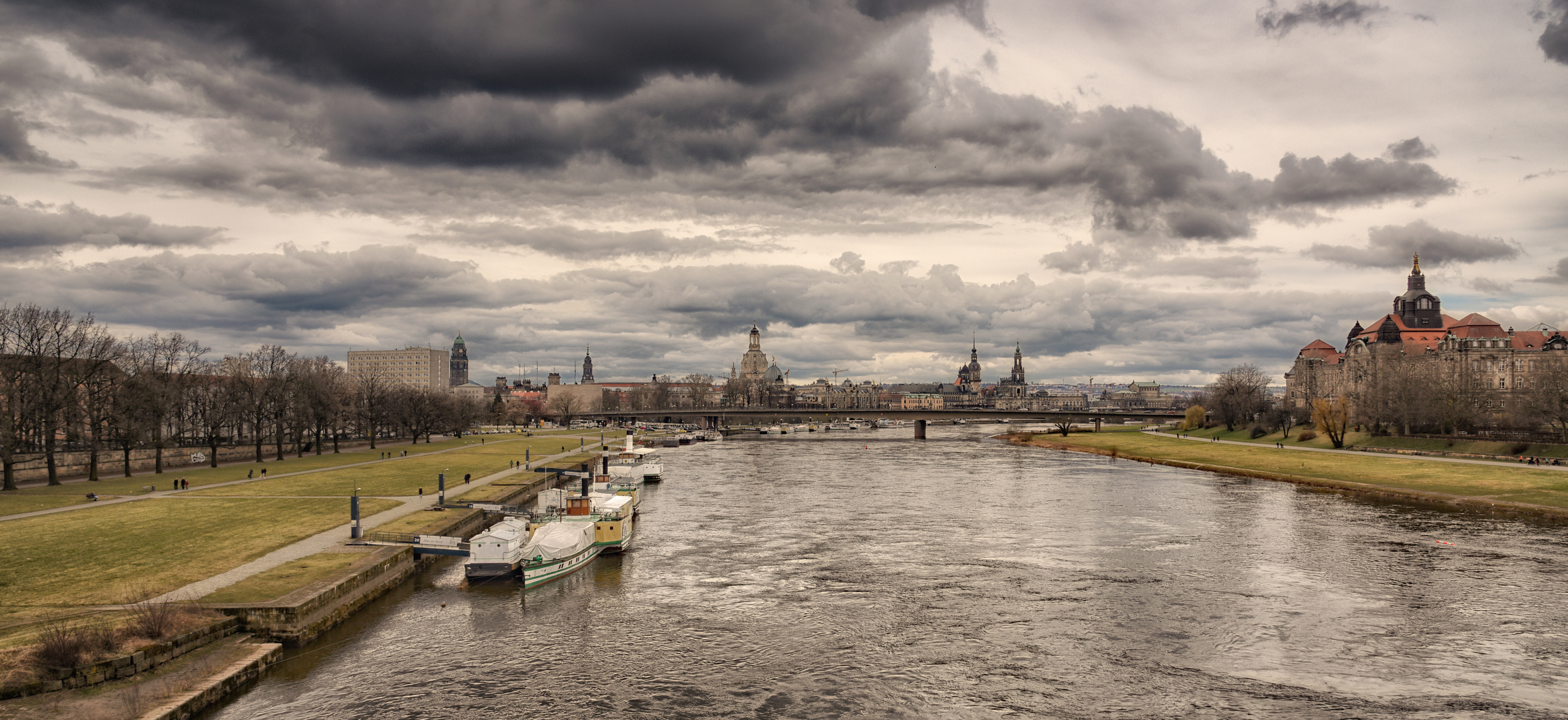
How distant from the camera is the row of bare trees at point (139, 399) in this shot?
230ft

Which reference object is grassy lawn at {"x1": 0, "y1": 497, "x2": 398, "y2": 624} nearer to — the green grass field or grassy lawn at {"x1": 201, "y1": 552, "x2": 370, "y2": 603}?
grassy lawn at {"x1": 201, "y1": 552, "x2": 370, "y2": 603}

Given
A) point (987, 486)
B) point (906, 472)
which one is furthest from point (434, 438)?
point (987, 486)

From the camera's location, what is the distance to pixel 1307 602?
129ft

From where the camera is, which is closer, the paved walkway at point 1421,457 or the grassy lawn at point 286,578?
the grassy lawn at point 286,578

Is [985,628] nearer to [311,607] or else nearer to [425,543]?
[311,607]

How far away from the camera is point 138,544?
42812mm

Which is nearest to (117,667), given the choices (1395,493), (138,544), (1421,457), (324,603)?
(324,603)

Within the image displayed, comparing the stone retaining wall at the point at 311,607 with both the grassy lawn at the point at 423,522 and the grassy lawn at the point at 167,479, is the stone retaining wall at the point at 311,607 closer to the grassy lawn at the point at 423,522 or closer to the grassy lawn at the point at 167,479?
the grassy lawn at the point at 423,522

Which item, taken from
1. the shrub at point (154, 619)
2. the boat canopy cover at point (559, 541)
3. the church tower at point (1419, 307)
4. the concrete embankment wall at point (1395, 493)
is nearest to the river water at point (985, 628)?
the boat canopy cover at point (559, 541)

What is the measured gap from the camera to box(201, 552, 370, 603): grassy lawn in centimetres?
3331

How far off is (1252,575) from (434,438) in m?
166

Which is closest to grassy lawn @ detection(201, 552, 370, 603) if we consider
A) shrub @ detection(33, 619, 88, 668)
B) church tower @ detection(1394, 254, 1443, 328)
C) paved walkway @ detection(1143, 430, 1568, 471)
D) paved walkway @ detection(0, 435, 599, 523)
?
shrub @ detection(33, 619, 88, 668)

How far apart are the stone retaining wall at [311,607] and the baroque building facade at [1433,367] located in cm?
12056

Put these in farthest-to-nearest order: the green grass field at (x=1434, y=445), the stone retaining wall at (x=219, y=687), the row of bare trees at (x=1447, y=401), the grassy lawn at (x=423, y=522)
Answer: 1. the row of bare trees at (x=1447, y=401)
2. the green grass field at (x=1434, y=445)
3. the grassy lawn at (x=423, y=522)
4. the stone retaining wall at (x=219, y=687)
